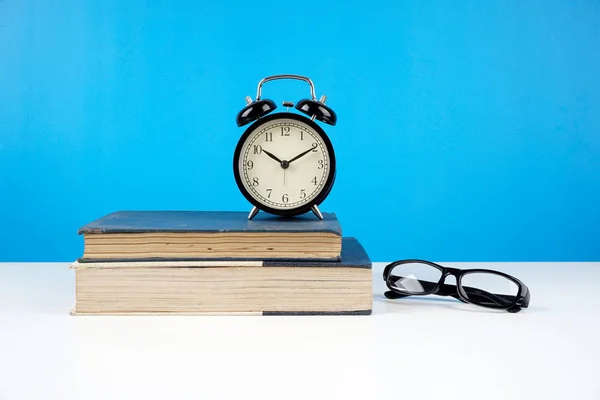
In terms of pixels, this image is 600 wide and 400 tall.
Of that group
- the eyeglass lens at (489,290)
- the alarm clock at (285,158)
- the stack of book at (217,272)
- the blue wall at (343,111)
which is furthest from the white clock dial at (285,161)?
the blue wall at (343,111)

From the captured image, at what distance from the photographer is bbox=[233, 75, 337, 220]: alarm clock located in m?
2.13

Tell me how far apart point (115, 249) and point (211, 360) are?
0.51 metres

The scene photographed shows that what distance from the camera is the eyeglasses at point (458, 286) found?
2.09 meters

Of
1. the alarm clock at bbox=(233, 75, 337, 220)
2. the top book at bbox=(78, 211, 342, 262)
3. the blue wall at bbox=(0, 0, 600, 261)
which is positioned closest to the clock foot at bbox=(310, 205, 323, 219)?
the alarm clock at bbox=(233, 75, 337, 220)

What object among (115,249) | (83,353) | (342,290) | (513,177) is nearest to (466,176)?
(513,177)

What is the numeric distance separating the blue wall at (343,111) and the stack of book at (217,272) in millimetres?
1602

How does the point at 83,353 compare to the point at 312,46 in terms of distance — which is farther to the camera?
the point at 312,46

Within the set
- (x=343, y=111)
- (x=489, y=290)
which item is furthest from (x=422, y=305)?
(x=343, y=111)

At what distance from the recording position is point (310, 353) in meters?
1.64

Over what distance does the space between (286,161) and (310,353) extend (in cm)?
66

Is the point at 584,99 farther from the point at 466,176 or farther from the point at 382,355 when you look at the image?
the point at 382,355

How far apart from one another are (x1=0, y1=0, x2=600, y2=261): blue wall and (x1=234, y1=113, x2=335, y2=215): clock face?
4.40 feet

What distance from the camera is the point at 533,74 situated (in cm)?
360

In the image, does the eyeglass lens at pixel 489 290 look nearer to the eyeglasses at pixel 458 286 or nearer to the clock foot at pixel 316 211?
the eyeglasses at pixel 458 286
